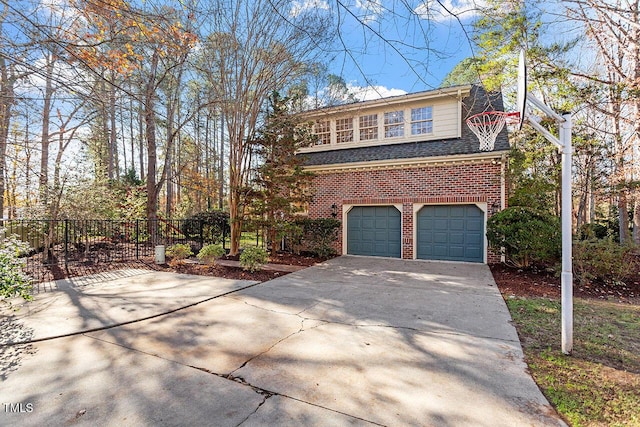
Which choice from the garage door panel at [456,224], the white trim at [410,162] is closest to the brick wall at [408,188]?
the white trim at [410,162]

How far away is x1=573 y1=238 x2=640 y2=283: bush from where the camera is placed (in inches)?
253

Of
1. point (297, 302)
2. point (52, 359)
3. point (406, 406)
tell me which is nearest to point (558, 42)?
point (297, 302)

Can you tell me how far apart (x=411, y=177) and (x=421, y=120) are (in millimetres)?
2464

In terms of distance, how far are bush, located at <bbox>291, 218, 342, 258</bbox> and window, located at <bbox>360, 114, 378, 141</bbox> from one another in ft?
12.2

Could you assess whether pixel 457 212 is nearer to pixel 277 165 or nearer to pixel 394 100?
pixel 394 100

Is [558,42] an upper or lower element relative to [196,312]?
upper

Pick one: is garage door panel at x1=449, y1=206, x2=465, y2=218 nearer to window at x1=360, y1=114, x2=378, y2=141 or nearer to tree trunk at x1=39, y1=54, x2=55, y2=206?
window at x1=360, y1=114, x2=378, y2=141

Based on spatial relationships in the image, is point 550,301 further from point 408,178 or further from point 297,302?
point 408,178

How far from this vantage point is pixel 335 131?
12.5 metres

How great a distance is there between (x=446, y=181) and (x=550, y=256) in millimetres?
3378

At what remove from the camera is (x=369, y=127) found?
11906 millimetres

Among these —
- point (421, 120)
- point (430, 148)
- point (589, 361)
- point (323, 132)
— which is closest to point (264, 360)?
point (589, 361)

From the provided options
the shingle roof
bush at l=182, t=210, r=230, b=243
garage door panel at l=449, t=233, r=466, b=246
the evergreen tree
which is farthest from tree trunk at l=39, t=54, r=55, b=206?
garage door panel at l=449, t=233, r=466, b=246

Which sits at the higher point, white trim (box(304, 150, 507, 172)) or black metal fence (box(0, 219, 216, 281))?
white trim (box(304, 150, 507, 172))
